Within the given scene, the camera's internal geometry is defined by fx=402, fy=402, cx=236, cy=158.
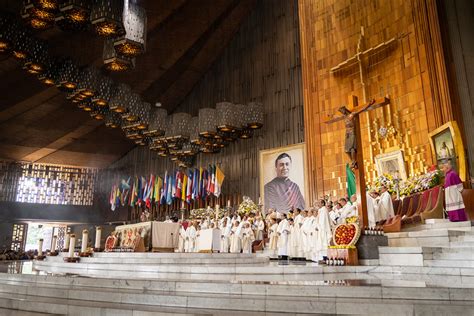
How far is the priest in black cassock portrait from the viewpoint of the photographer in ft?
53.0

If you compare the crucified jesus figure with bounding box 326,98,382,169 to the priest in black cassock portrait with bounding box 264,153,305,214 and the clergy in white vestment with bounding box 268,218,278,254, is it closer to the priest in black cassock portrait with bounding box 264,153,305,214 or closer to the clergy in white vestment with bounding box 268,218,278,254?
the clergy in white vestment with bounding box 268,218,278,254

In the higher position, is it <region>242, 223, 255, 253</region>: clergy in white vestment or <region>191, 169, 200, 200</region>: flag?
<region>191, 169, 200, 200</region>: flag

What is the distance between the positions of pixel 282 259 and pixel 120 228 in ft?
20.5

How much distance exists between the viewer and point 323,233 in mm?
8508

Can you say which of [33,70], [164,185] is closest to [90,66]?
[33,70]

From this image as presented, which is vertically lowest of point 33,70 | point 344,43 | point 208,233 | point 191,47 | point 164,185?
point 208,233

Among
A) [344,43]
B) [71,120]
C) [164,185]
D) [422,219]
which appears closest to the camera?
[422,219]

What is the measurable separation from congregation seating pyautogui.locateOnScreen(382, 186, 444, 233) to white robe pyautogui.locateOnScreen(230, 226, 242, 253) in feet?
13.5

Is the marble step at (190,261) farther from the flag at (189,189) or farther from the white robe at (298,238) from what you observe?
the flag at (189,189)

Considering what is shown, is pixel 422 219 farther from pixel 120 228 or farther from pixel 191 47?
pixel 191 47

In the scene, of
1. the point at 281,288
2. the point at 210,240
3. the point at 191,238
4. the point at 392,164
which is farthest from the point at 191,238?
the point at 281,288

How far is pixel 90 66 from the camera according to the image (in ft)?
49.4

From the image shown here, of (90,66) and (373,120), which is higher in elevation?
(90,66)

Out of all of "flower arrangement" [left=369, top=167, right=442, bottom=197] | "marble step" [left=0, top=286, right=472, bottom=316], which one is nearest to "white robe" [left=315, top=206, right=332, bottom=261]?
"flower arrangement" [left=369, top=167, right=442, bottom=197]
